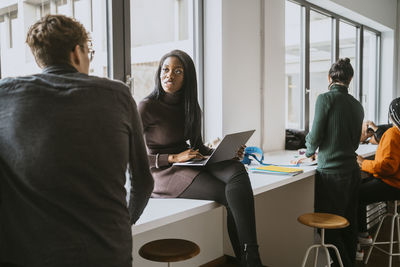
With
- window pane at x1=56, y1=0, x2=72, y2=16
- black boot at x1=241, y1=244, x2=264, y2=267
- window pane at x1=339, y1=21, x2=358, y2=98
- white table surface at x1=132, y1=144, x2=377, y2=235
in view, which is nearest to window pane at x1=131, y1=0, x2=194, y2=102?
window pane at x1=56, y1=0, x2=72, y2=16

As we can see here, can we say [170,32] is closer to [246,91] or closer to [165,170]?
[246,91]

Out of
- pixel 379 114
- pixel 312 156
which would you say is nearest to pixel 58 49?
pixel 312 156

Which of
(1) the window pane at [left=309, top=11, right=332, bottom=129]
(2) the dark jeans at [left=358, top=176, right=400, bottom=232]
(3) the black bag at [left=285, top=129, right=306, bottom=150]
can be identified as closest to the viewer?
(2) the dark jeans at [left=358, top=176, right=400, bottom=232]

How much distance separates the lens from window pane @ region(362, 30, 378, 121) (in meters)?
5.66

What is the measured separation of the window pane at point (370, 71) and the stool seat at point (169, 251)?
4626mm

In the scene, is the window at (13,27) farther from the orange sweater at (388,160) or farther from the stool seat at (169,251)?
the orange sweater at (388,160)

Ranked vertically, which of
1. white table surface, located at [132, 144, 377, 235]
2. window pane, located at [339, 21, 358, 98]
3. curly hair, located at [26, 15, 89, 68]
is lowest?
white table surface, located at [132, 144, 377, 235]

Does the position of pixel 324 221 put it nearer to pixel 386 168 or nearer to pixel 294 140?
pixel 386 168

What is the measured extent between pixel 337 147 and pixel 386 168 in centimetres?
49

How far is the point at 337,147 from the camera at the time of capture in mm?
2453

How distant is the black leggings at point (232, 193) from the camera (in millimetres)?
1699

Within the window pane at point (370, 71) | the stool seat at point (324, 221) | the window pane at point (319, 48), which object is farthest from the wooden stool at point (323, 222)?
the window pane at point (370, 71)

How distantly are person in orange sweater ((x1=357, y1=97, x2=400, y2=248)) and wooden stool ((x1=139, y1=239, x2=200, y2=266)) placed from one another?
1.59 meters

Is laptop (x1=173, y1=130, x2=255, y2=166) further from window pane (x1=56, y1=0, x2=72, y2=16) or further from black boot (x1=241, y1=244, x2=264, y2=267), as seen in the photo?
window pane (x1=56, y1=0, x2=72, y2=16)
